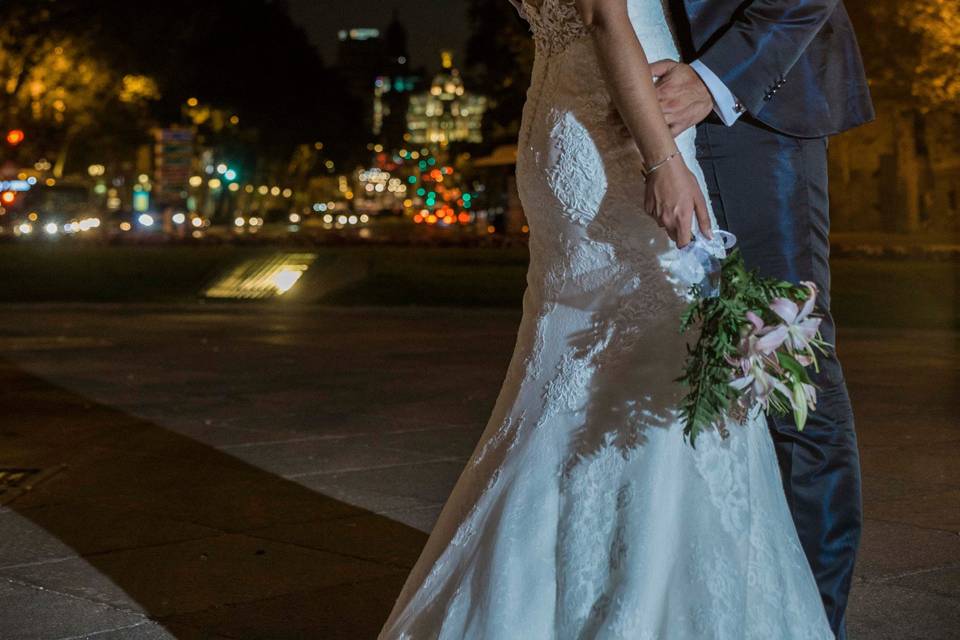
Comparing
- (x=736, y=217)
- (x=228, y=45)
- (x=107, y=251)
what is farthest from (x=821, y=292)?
A: (x=228, y=45)

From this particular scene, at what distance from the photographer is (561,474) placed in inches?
124

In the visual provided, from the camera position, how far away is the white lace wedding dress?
9.77ft

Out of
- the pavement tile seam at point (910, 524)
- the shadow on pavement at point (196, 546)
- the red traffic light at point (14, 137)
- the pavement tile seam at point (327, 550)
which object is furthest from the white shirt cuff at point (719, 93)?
the red traffic light at point (14, 137)

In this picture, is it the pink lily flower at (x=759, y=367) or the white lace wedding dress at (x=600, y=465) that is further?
→ the white lace wedding dress at (x=600, y=465)

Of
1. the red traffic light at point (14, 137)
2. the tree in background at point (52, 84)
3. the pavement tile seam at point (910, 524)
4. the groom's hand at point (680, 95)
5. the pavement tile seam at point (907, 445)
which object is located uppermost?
the tree in background at point (52, 84)

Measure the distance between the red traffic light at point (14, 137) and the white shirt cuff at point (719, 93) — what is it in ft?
140

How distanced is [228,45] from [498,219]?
27.0 meters

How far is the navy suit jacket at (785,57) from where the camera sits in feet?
10.4

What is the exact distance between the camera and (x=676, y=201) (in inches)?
115

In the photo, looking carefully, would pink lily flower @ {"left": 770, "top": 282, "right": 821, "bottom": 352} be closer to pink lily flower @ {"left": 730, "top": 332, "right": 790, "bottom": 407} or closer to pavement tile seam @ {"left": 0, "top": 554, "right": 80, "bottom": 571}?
pink lily flower @ {"left": 730, "top": 332, "right": 790, "bottom": 407}

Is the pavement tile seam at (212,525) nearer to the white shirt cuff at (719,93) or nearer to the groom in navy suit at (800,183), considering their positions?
the groom in navy suit at (800,183)

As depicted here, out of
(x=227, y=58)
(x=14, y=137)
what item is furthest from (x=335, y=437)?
(x=227, y=58)

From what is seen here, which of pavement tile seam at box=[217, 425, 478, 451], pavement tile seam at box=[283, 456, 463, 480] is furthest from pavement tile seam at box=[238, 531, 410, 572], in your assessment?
pavement tile seam at box=[217, 425, 478, 451]

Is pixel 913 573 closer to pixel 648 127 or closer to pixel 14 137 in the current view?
pixel 648 127
